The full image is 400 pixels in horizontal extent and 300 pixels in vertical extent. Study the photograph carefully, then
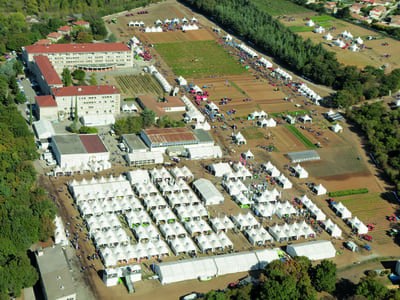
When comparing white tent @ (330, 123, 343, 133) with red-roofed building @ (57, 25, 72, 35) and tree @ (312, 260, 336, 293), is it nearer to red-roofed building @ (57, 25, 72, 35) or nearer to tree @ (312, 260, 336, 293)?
tree @ (312, 260, 336, 293)

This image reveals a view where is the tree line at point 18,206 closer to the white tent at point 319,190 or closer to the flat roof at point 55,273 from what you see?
the flat roof at point 55,273

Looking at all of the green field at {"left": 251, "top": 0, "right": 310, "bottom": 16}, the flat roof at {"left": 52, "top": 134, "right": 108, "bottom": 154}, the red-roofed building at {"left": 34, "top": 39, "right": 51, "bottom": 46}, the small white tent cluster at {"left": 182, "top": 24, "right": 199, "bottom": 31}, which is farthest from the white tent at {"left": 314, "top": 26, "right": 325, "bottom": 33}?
the flat roof at {"left": 52, "top": 134, "right": 108, "bottom": 154}

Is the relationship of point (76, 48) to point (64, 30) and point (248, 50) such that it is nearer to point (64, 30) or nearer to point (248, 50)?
point (64, 30)

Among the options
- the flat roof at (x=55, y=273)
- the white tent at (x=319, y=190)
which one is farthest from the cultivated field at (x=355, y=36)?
the flat roof at (x=55, y=273)

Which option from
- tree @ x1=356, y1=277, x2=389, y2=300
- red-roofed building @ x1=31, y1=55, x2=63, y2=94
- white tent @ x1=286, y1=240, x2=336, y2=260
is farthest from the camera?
red-roofed building @ x1=31, y1=55, x2=63, y2=94

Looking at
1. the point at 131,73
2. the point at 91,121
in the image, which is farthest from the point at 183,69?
the point at 91,121

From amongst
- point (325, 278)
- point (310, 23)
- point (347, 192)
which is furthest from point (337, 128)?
point (310, 23)
